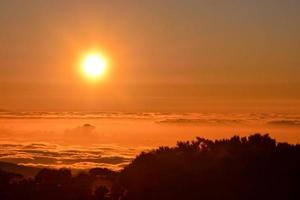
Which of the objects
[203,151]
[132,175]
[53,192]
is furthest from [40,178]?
[203,151]

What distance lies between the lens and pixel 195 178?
44375 millimetres

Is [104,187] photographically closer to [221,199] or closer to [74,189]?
[74,189]

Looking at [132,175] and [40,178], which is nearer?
[132,175]

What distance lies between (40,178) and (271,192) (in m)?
15.2

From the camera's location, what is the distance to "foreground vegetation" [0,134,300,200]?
44.0 meters

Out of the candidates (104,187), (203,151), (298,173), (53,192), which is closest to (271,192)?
(298,173)

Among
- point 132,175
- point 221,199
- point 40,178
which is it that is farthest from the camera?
point 40,178

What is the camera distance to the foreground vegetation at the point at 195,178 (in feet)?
144

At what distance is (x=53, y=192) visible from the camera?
47719 millimetres

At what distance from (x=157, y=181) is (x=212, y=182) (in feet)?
10.0

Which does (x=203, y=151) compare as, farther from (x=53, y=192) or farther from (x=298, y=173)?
(x=53, y=192)

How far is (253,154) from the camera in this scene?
46312 mm

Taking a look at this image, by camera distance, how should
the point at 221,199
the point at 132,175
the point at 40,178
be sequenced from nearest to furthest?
the point at 221,199 < the point at 132,175 < the point at 40,178

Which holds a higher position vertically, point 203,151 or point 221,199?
point 203,151
